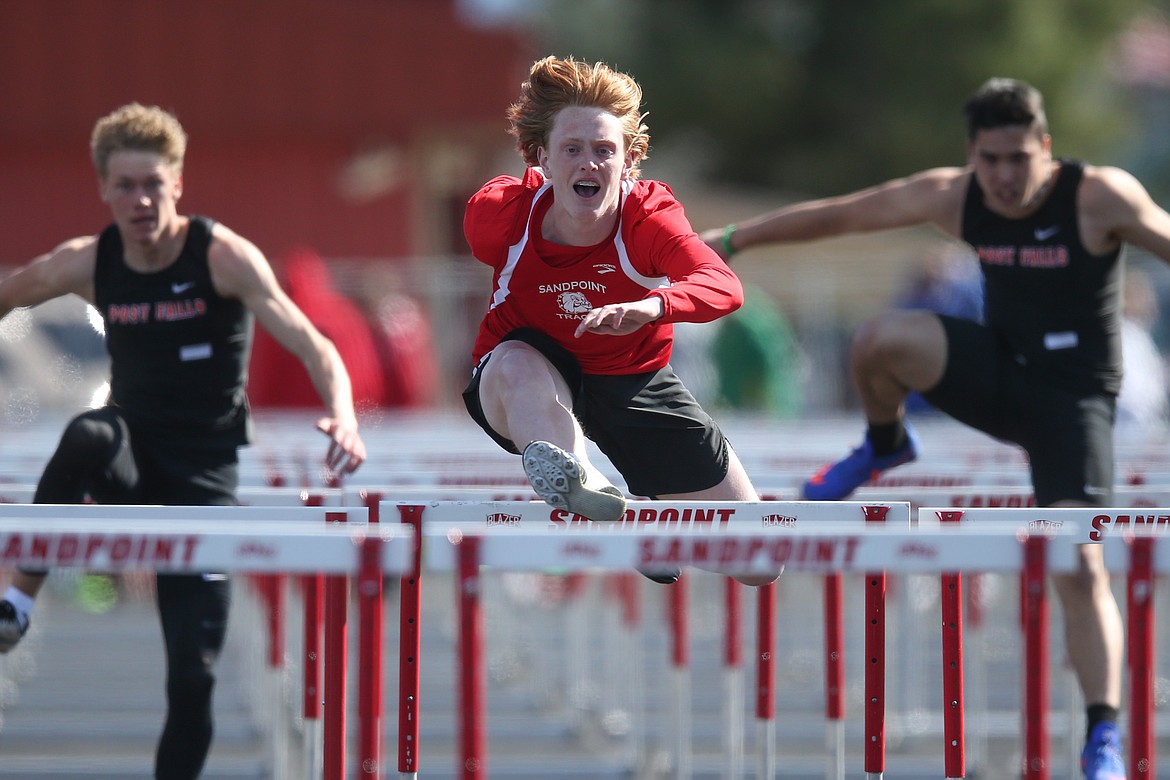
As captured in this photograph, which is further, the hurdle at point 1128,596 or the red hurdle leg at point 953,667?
the red hurdle leg at point 953,667

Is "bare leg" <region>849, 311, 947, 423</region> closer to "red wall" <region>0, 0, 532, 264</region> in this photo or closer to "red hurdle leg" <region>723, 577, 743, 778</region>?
"red hurdle leg" <region>723, 577, 743, 778</region>

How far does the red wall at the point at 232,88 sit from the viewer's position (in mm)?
18234

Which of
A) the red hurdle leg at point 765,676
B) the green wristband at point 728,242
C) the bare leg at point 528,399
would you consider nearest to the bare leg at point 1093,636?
the red hurdle leg at point 765,676

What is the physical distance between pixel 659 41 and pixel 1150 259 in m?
17.3

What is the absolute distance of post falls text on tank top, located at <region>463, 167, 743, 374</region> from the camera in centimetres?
436

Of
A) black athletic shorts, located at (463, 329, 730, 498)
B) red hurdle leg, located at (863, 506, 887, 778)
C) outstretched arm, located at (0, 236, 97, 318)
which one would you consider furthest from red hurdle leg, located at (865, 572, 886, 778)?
outstretched arm, located at (0, 236, 97, 318)

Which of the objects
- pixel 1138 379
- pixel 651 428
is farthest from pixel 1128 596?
pixel 1138 379

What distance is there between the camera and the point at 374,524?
409 cm

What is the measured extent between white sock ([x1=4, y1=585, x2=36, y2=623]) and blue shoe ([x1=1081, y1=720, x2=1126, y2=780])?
2948mm

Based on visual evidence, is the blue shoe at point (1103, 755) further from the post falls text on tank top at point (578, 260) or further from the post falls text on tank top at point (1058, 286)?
the post falls text on tank top at point (578, 260)

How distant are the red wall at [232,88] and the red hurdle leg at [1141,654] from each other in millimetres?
15363

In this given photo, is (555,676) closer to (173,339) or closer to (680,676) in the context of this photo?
(680,676)

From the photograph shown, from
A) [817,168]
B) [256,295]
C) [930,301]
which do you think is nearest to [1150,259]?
[930,301]

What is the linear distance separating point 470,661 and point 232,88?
1607 cm
